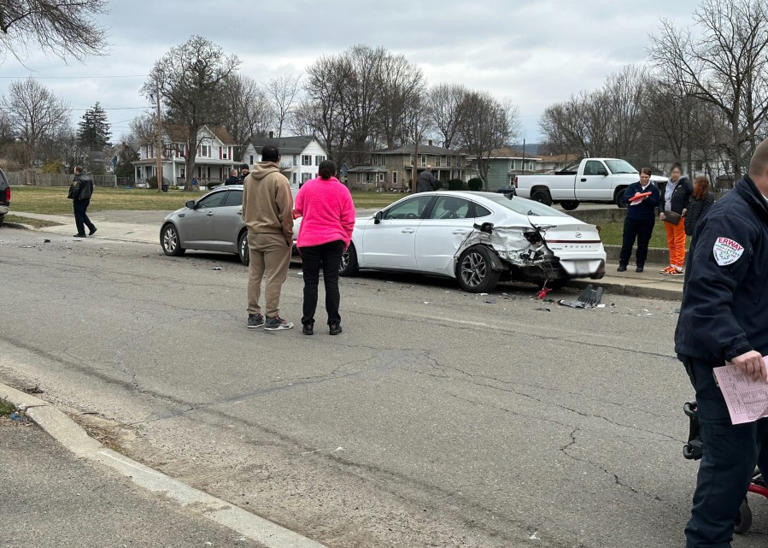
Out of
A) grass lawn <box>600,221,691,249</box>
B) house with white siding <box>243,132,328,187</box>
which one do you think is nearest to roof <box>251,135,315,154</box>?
house with white siding <box>243,132,328,187</box>

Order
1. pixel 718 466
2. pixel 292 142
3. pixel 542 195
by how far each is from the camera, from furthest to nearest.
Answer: pixel 292 142 < pixel 542 195 < pixel 718 466

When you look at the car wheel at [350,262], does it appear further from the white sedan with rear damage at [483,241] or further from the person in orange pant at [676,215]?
the person in orange pant at [676,215]

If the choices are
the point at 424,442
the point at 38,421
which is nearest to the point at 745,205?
the point at 424,442

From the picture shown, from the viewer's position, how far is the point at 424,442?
4.92 m

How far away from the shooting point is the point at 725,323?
2.94 meters

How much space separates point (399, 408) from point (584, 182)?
19.9m

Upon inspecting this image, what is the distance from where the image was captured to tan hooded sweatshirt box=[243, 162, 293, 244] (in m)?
8.10

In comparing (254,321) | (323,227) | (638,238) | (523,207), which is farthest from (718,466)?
(638,238)

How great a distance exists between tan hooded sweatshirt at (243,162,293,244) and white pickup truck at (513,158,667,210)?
57.0 ft

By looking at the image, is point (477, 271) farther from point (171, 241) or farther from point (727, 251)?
point (727, 251)

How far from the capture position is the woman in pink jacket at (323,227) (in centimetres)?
792

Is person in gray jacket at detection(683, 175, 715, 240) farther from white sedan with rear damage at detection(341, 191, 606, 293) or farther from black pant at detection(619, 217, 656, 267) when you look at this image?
white sedan with rear damage at detection(341, 191, 606, 293)

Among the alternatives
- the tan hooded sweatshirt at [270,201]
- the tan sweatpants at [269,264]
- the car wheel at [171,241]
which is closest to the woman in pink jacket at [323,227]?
the tan hooded sweatshirt at [270,201]

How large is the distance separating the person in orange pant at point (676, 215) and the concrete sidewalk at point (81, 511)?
1123 cm
